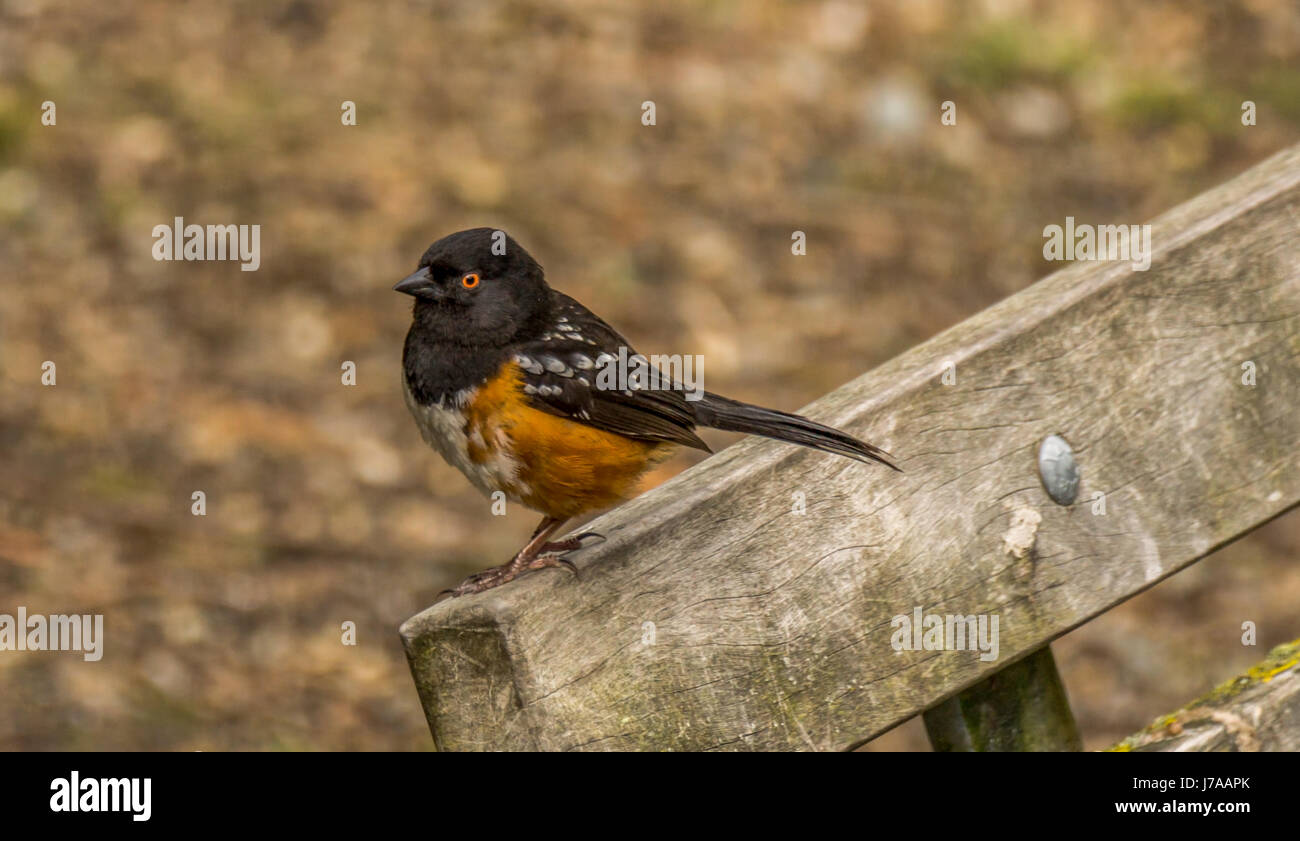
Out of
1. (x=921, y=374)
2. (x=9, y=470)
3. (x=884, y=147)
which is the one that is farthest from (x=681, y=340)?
(x=921, y=374)

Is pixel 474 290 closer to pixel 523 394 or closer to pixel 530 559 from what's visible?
pixel 523 394

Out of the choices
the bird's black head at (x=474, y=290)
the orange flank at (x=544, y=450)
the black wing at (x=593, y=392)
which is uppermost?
the bird's black head at (x=474, y=290)

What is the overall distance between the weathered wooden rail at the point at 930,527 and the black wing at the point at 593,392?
40.1 inches

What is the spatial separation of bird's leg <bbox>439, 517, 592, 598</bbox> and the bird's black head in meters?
0.39

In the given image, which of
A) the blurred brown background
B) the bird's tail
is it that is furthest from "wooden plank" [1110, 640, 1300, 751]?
the blurred brown background

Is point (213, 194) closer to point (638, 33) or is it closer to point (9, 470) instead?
point (9, 470)

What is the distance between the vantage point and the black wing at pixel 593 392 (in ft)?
9.64

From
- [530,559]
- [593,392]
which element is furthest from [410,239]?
[530,559]

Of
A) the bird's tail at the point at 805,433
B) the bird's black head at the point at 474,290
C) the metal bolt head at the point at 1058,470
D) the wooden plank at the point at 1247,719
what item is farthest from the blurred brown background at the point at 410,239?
the wooden plank at the point at 1247,719

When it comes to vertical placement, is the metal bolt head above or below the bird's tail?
below

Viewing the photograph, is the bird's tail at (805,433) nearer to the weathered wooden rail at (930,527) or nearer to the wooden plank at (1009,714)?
the weathered wooden rail at (930,527)

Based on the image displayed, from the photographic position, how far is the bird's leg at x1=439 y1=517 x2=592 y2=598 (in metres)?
2.16

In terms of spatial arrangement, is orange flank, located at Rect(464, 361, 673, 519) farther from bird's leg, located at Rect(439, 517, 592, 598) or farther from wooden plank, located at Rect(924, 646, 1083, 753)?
wooden plank, located at Rect(924, 646, 1083, 753)

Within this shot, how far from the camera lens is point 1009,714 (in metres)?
2.06
